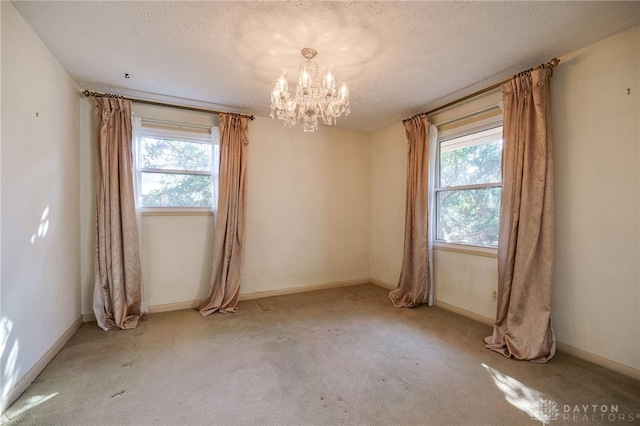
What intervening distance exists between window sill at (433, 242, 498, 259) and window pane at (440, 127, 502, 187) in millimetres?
742

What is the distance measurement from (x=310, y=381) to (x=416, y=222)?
231cm

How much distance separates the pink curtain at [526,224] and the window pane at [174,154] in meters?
3.41

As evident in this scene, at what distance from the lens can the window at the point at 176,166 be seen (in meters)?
3.27

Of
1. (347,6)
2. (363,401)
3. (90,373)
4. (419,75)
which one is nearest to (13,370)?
(90,373)

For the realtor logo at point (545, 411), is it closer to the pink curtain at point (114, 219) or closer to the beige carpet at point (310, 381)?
the beige carpet at point (310, 381)

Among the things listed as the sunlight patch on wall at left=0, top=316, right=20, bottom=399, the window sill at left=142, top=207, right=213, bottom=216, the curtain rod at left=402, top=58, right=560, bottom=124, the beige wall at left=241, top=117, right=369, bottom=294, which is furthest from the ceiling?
the sunlight patch on wall at left=0, top=316, right=20, bottom=399

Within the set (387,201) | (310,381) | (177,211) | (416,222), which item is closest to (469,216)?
(416,222)

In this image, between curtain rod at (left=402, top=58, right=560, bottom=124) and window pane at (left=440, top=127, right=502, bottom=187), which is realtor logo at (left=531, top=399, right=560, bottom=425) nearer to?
window pane at (left=440, top=127, right=502, bottom=187)

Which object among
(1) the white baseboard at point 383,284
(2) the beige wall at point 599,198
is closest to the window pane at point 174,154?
(1) the white baseboard at point 383,284

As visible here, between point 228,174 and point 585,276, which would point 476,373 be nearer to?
point 585,276

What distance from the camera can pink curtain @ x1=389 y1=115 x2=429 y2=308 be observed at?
137 inches

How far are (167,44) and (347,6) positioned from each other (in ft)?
4.77

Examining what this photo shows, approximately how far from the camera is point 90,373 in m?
2.07

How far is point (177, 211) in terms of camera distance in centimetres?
339
